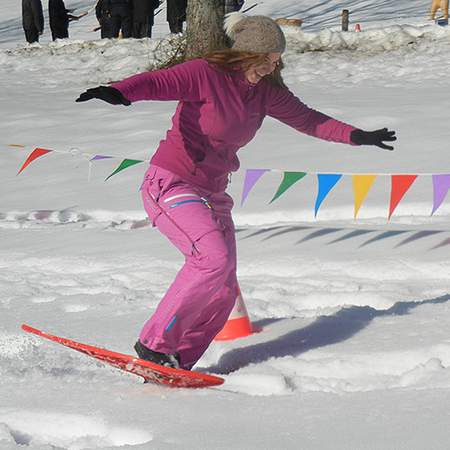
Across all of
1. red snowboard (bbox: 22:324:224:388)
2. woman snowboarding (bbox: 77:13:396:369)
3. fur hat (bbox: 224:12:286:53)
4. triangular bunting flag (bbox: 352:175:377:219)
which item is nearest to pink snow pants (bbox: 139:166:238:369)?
woman snowboarding (bbox: 77:13:396:369)

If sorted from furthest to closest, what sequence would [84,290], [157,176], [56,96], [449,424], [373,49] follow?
[373,49] → [56,96] → [84,290] → [157,176] → [449,424]

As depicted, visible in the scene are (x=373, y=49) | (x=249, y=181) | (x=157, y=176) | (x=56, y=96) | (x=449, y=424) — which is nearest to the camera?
(x=449, y=424)

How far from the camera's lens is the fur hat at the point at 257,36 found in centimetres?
427

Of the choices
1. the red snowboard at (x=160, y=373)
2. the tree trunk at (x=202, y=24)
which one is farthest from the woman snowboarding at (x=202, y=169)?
the tree trunk at (x=202, y=24)

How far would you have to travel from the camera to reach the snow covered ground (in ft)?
11.1

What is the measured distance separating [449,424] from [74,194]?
6044 millimetres

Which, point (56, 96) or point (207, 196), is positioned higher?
point (207, 196)

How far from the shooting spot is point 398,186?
20.8ft

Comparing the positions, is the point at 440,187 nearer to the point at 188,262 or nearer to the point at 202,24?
the point at 188,262

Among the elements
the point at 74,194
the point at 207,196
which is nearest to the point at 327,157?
the point at 74,194

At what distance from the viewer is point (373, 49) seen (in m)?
16.5

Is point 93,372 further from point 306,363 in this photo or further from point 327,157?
point 327,157

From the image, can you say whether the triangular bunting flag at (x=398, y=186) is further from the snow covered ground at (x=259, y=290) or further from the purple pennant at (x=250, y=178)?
the purple pennant at (x=250, y=178)

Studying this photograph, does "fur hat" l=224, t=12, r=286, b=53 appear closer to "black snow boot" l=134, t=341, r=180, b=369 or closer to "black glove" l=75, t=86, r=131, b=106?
"black glove" l=75, t=86, r=131, b=106
